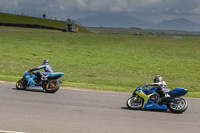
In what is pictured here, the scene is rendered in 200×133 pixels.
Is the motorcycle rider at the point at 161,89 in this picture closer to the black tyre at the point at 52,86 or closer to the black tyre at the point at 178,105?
the black tyre at the point at 178,105

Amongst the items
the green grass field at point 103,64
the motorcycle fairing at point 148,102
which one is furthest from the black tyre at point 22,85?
the motorcycle fairing at point 148,102

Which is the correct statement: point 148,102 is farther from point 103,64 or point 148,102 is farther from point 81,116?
point 103,64

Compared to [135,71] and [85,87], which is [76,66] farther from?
[85,87]

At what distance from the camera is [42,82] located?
52.2 feet

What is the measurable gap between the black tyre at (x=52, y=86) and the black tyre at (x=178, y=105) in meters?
6.06

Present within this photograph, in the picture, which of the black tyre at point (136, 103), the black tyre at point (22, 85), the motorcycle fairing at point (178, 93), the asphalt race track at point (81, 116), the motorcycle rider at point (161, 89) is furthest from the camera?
the black tyre at point (22, 85)

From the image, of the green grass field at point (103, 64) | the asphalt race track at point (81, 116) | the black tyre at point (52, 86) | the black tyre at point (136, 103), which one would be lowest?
the asphalt race track at point (81, 116)

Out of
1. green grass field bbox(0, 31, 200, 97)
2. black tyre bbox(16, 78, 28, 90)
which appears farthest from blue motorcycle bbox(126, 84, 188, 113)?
black tyre bbox(16, 78, 28, 90)

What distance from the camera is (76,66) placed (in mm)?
28297

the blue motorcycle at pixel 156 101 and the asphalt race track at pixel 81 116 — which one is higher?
the blue motorcycle at pixel 156 101

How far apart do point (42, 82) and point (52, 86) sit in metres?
0.67

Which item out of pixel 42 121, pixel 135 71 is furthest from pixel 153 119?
pixel 135 71

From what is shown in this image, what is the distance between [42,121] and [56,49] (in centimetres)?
2998

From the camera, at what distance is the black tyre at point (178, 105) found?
481 inches
